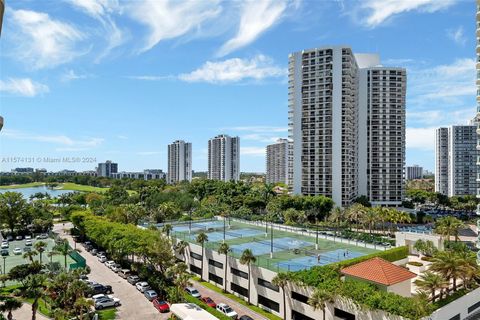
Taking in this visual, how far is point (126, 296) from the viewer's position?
4612 cm

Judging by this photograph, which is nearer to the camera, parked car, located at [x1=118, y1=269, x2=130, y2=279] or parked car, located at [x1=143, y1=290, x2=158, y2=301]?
parked car, located at [x1=143, y1=290, x2=158, y2=301]

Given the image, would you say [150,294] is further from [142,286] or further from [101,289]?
[101,289]

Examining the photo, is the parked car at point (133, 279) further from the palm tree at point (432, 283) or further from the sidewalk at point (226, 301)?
the palm tree at point (432, 283)

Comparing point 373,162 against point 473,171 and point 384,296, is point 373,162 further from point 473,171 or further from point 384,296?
point 384,296

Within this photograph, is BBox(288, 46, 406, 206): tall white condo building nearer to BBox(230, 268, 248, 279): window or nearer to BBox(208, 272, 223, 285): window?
BBox(208, 272, 223, 285): window

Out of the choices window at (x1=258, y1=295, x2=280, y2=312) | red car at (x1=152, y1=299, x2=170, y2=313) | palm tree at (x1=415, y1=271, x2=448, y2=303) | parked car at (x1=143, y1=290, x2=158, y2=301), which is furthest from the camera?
parked car at (x1=143, y1=290, x2=158, y2=301)

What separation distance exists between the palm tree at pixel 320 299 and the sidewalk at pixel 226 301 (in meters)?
8.26

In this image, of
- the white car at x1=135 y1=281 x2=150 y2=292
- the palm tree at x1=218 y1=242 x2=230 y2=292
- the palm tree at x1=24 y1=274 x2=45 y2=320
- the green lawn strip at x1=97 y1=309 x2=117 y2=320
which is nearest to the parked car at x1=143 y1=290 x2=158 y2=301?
the white car at x1=135 y1=281 x2=150 y2=292

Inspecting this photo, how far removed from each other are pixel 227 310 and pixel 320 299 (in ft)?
37.4

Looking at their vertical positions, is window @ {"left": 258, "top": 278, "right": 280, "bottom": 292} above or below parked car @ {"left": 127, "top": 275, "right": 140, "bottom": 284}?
above

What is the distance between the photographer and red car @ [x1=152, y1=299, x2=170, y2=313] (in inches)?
1625

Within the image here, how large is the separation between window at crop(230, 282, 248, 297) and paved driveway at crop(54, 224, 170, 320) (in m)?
9.81

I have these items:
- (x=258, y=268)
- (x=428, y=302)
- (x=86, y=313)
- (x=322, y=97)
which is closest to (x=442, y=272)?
(x=428, y=302)

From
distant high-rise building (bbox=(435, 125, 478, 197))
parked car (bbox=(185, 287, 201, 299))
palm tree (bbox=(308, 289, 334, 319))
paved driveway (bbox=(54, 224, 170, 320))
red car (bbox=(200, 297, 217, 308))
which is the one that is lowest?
paved driveway (bbox=(54, 224, 170, 320))
